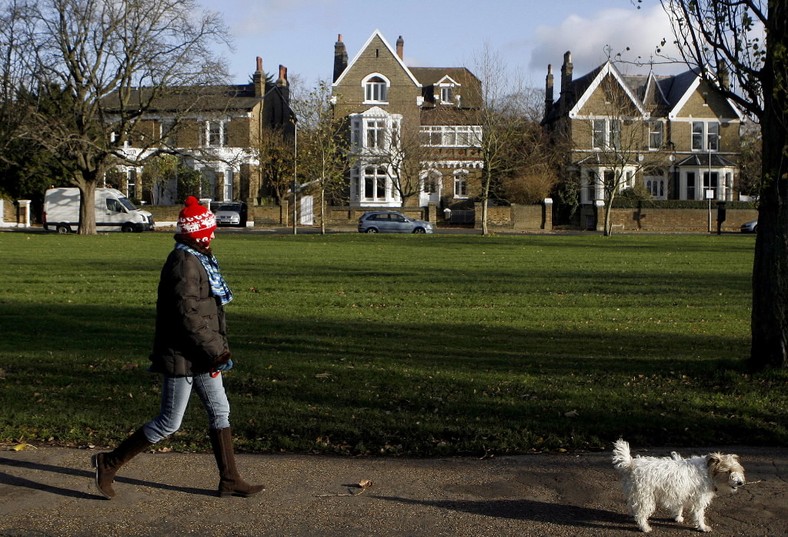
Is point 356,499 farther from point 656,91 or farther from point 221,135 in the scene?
point 656,91

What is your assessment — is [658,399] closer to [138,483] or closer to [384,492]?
[384,492]

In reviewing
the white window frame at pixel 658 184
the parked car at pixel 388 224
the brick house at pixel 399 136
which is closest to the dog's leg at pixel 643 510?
the parked car at pixel 388 224

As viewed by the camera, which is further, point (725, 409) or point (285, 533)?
point (725, 409)

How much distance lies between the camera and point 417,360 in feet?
38.9

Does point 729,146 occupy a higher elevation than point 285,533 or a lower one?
higher

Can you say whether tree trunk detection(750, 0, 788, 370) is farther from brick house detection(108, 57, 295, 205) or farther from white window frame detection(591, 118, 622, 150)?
white window frame detection(591, 118, 622, 150)

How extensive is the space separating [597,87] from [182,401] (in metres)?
65.4

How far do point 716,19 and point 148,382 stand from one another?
7011 mm

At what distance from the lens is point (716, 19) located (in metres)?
9.86

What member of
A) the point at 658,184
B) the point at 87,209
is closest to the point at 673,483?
the point at 87,209

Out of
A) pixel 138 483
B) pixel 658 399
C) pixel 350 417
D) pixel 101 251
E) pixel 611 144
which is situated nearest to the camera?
pixel 138 483

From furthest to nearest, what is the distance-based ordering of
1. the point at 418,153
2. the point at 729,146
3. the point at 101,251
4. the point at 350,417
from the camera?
the point at 729,146
the point at 418,153
the point at 101,251
the point at 350,417

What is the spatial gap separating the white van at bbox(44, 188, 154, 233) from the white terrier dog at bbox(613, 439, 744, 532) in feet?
173

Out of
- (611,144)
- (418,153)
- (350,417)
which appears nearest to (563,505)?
(350,417)
